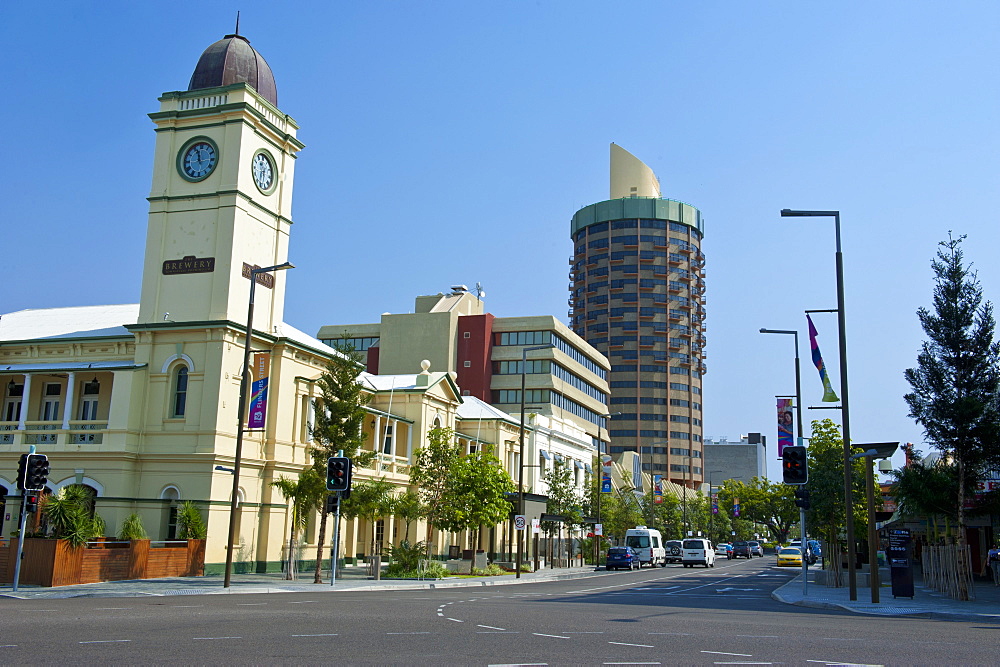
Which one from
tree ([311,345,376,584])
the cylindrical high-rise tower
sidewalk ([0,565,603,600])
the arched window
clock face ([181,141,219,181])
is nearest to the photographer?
sidewalk ([0,565,603,600])

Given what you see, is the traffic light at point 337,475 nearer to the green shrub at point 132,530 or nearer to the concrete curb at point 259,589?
the concrete curb at point 259,589

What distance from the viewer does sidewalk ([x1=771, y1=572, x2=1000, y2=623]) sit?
22.1 m

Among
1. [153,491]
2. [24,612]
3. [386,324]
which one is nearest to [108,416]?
[153,491]

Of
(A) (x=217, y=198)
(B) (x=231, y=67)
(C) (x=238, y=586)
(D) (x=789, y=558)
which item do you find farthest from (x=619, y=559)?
(B) (x=231, y=67)

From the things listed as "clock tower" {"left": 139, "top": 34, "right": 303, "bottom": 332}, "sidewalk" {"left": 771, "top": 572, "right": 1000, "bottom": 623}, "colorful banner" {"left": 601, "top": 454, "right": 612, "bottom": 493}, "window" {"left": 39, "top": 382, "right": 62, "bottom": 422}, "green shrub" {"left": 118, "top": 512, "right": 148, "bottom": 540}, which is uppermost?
"clock tower" {"left": 139, "top": 34, "right": 303, "bottom": 332}

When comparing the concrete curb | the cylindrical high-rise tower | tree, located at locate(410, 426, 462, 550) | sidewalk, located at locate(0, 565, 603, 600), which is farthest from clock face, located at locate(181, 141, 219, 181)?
the cylindrical high-rise tower

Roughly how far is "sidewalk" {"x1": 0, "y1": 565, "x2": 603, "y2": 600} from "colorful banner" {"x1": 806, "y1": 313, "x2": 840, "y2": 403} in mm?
14853

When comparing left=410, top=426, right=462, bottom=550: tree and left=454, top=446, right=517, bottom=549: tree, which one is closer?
left=410, top=426, right=462, bottom=550: tree

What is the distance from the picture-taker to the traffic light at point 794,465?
28.2 metres

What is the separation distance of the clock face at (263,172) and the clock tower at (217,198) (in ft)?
0.14

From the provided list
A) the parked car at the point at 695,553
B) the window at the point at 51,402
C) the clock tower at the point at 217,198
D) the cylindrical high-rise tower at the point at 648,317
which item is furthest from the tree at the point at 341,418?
the cylindrical high-rise tower at the point at 648,317

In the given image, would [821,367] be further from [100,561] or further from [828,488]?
[100,561]

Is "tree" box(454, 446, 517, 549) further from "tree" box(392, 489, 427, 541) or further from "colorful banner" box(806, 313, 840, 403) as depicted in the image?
"colorful banner" box(806, 313, 840, 403)

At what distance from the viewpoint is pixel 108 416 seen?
37.9 metres
